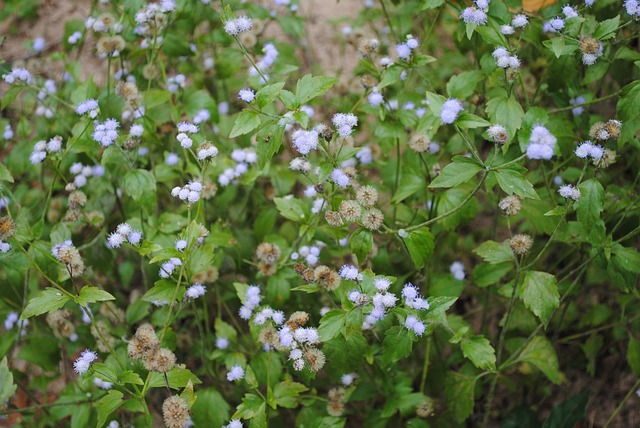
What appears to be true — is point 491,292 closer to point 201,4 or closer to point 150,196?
point 150,196

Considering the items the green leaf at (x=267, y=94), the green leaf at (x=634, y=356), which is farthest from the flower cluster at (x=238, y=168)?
the green leaf at (x=634, y=356)

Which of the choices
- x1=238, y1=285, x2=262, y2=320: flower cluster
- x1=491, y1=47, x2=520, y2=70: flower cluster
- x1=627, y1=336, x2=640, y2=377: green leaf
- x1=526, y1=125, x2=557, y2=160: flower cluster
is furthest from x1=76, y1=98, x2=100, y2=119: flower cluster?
x1=627, y1=336, x2=640, y2=377: green leaf

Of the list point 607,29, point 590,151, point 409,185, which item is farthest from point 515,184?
point 607,29

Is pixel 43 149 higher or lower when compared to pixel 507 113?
higher

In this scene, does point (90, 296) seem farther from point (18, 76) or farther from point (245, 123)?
point (18, 76)

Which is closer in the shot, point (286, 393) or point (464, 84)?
point (286, 393)

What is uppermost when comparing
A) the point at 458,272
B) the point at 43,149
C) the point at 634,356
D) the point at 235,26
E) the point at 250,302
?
the point at 235,26

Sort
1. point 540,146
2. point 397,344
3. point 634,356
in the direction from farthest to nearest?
point 634,356, point 397,344, point 540,146

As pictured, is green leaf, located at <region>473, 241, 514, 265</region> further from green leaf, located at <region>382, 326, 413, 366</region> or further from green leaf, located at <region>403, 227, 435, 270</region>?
green leaf, located at <region>382, 326, 413, 366</region>
